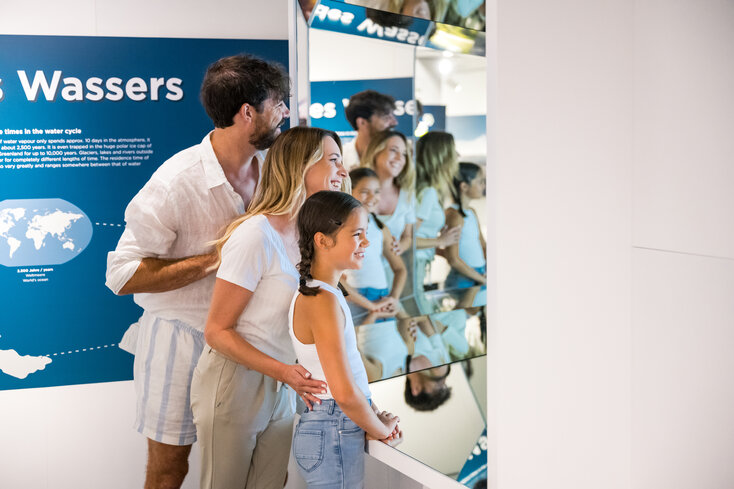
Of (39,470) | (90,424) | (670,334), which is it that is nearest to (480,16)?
(670,334)

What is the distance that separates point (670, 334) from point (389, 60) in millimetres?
1560

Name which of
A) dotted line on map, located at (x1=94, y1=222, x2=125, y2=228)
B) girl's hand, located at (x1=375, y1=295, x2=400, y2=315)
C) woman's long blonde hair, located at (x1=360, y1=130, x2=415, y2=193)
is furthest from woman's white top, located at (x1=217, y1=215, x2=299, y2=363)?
dotted line on map, located at (x1=94, y1=222, x2=125, y2=228)

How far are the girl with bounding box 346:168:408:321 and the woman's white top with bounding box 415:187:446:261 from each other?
13cm

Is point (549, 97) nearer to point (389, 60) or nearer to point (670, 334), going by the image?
point (670, 334)

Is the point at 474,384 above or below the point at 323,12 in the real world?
below

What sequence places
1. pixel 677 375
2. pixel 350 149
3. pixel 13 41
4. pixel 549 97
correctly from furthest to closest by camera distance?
pixel 13 41 < pixel 350 149 < pixel 549 97 < pixel 677 375

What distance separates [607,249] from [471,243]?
36.0 inches

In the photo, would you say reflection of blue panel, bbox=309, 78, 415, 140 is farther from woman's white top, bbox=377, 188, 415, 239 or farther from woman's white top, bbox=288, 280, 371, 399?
woman's white top, bbox=288, 280, 371, 399

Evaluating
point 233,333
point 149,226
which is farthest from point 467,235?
point 149,226

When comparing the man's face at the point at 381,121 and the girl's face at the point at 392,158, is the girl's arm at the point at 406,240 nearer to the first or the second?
the girl's face at the point at 392,158

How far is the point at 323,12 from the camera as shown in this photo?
2422mm

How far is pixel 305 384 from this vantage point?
1810mm

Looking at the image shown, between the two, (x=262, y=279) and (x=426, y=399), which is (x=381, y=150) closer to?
(x=262, y=279)

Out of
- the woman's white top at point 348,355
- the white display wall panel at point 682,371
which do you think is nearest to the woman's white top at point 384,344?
the woman's white top at point 348,355
